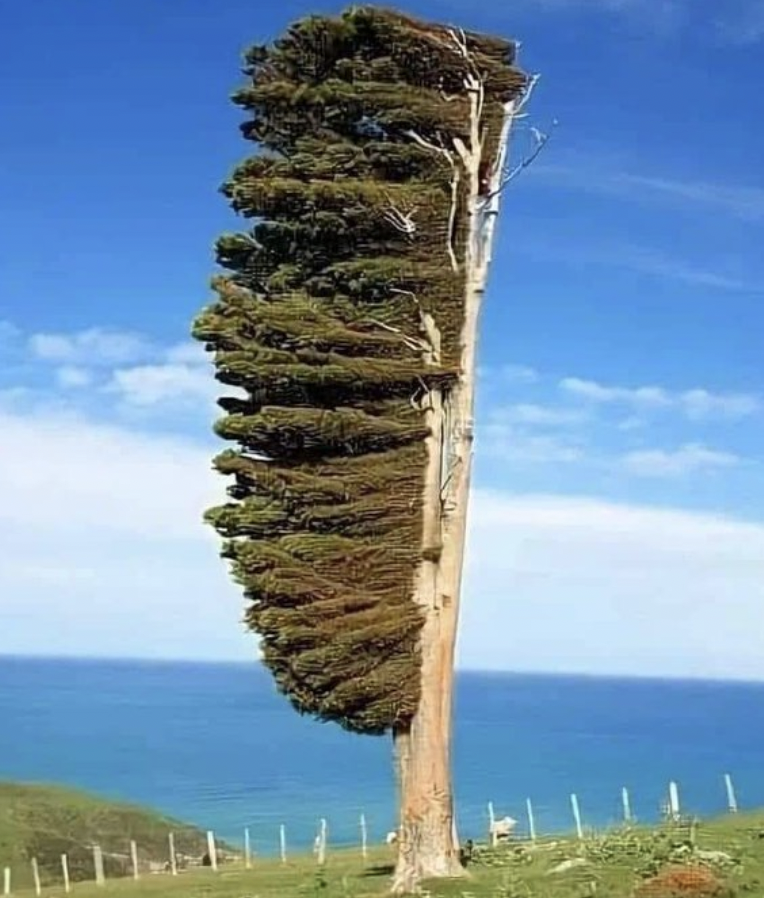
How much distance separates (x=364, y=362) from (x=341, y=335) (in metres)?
0.56

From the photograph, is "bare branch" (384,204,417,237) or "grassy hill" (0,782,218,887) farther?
"grassy hill" (0,782,218,887)

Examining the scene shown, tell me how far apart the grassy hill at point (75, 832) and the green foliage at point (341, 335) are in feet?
113

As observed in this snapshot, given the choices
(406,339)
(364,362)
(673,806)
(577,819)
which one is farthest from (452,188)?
(577,819)

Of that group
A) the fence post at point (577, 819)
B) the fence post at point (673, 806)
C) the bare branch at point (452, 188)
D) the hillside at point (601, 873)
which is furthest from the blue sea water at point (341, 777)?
the bare branch at point (452, 188)

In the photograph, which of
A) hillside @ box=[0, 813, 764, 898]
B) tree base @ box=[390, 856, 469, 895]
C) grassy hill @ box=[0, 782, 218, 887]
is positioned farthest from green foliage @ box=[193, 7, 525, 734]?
grassy hill @ box=[0, 782, 218, 887]

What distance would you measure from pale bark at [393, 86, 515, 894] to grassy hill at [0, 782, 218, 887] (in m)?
34.1

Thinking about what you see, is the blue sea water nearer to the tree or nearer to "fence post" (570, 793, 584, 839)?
"fence post" (570, 793, 584, 839)

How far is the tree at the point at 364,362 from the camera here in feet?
72.8

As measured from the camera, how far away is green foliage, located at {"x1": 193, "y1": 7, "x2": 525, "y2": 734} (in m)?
22.2

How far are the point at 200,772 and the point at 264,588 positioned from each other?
129783 mm

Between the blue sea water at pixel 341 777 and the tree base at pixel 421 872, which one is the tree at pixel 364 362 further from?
the blue sea water at pixel 341 777

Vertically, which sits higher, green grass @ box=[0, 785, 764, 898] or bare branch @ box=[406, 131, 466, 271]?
bare branch @ box=[406, 131, 466, 271]

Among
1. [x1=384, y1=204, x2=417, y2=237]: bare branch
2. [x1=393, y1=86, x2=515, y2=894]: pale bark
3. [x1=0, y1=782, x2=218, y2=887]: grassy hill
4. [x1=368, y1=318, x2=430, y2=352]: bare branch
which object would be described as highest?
[x1=384, y1=204, x2=417, y2=237]: bare branch

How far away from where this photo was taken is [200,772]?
14712 centimetres
